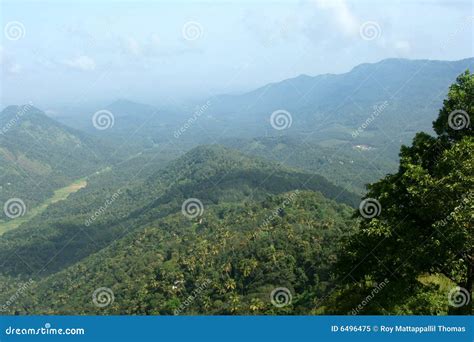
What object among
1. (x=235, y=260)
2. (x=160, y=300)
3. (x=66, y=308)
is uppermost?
(x=235, y=260)

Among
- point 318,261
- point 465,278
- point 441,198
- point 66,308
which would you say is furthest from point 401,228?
point 66,308

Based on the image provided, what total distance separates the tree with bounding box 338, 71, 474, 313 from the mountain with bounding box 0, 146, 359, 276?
105m

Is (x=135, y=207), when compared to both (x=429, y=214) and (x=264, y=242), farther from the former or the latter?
(x=429, y=214)

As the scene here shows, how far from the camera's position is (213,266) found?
6975 centimetres

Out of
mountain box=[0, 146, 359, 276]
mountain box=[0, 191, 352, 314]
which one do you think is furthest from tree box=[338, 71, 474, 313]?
mountain box=[0, 146, 359, 276]

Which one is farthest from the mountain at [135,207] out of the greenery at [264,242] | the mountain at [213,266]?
the mountain at [213,266]

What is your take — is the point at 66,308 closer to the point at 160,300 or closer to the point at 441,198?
the point at 160,300

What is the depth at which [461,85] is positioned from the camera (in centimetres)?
1461

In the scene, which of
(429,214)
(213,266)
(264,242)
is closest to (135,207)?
(213,266)

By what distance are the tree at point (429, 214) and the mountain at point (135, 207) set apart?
104619 mm

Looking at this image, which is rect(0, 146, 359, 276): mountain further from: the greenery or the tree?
the tree

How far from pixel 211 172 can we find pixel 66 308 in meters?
102

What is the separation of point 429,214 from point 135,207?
162m

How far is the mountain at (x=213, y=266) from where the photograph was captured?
55281 millimetres
